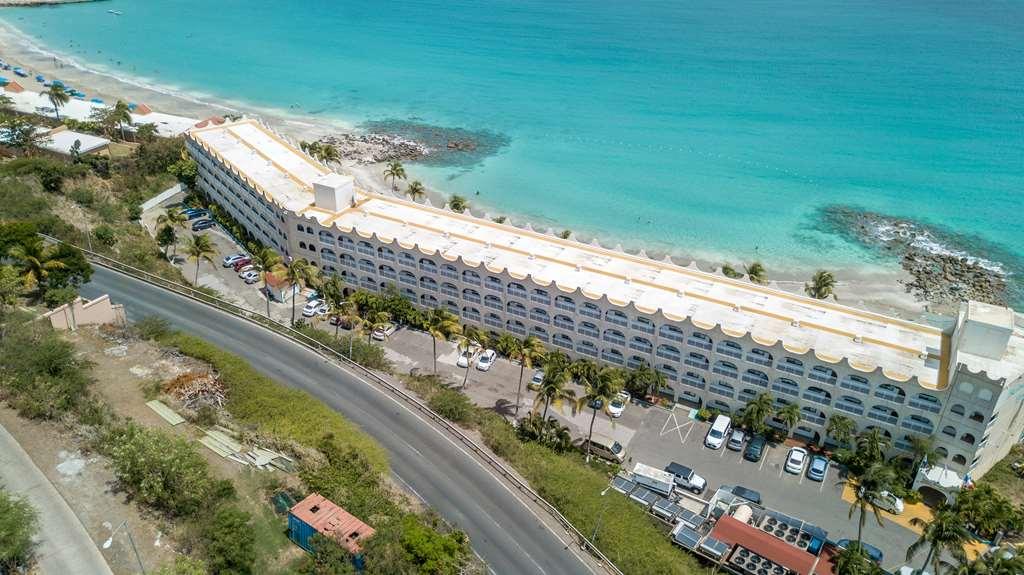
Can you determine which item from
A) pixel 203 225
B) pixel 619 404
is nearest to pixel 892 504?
pixel 619 404

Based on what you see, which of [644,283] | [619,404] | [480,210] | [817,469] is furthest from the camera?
[480,210]

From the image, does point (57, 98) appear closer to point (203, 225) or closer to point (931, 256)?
point (203, 225)

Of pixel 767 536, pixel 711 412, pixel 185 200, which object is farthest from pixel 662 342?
pixel 185 200

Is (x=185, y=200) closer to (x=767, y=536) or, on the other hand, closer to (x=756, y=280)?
(x=756, y=280)

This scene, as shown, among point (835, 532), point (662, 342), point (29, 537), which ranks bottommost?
point (835, 532)

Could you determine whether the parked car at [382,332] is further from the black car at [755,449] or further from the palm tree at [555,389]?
the black car at [755,449]

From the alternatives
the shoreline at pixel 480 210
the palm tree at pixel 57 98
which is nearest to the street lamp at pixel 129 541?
the shoreline at pixel 480 210

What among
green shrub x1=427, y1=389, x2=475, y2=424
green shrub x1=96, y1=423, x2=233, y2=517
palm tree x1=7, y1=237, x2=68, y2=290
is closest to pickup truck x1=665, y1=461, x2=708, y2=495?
green shrub x1=427, y1=389, x2=475, y2=424
